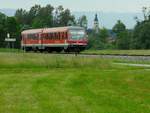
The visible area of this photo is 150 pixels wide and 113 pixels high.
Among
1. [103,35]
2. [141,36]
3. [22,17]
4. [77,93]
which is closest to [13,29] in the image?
[141,36]

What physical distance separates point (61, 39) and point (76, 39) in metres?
1.53

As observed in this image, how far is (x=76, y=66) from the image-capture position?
94.8 ft

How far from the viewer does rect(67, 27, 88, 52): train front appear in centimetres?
5622

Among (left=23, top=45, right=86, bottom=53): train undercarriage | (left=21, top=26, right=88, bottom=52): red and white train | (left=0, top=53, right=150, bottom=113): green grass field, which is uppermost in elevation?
(left=21, top=26, right=88, bottom=52): red and white train

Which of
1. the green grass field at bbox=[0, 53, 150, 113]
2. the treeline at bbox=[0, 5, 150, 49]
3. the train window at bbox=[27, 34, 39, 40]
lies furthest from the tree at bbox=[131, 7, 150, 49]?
the green grass field at bbox=[0, 53, 150, 113]

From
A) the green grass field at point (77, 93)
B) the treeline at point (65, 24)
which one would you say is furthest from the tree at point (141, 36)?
the green grass field at point (77, 93)

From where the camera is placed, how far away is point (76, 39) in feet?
186

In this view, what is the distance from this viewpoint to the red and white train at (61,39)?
5647 centimetres

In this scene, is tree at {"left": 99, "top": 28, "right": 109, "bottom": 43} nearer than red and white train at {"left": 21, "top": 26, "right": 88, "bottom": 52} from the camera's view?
No

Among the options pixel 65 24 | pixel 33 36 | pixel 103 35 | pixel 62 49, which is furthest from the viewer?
pixel 103 35

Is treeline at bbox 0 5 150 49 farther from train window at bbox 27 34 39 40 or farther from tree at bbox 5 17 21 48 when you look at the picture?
train window at bbox 27 34 39 40

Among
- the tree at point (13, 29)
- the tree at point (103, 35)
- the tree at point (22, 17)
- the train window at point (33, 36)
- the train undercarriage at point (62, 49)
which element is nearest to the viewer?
the train undercarriage at point (62, 49)

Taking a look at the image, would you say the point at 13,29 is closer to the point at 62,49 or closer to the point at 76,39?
the point at 62,49

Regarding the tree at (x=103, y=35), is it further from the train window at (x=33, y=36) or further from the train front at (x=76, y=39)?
the train front at (x=76, y=39)
